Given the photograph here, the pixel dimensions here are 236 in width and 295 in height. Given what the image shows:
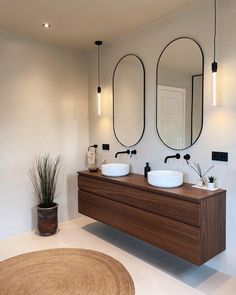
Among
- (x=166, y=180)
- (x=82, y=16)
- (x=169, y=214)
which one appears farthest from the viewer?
(x=82, y=16)

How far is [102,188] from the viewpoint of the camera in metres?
3.19

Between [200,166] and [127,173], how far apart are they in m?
0.95

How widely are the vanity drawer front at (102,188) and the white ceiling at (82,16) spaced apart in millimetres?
1819

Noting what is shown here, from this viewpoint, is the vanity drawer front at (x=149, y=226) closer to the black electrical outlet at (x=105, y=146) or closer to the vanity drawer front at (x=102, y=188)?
the vanity drawer front at (x=102, y=188)

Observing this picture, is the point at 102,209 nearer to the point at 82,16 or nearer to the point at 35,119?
the point at 35,119

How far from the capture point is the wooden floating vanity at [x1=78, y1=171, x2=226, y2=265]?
228 centimetres

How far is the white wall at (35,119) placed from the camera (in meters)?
3.33

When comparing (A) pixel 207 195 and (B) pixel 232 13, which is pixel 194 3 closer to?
(B) pixel 232 13

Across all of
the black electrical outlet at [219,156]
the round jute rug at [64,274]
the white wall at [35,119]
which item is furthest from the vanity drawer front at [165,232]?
the white wall at [35,119]

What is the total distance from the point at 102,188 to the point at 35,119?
51.7 inches

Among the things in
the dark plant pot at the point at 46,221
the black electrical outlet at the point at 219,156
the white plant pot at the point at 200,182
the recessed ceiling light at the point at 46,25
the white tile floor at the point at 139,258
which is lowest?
the white tile floor at the point at 139,258

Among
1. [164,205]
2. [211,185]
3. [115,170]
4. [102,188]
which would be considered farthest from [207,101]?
[102,188]

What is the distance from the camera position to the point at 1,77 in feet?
10.6

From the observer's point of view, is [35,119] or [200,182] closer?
[200,182]
